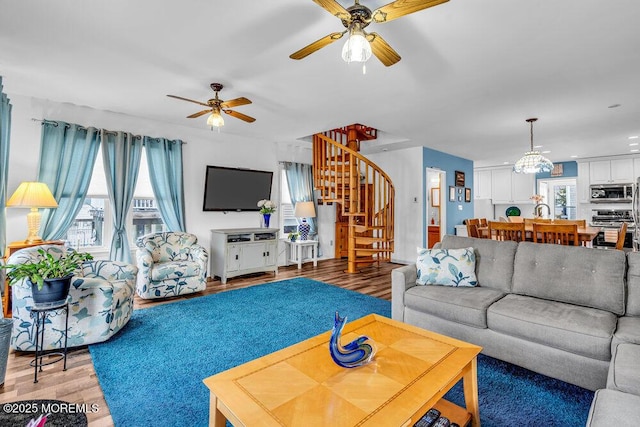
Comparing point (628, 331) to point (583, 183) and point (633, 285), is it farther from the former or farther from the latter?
point (583, 183)

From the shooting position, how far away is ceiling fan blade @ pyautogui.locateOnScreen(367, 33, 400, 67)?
6.38 feet

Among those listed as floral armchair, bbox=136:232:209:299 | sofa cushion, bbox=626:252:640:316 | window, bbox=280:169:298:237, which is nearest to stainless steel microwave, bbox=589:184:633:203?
sofa cushion, bbox=626:252:640:316

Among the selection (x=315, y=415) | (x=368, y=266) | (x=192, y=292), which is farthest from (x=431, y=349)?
(x=368, y=266)

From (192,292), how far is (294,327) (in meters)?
1.84

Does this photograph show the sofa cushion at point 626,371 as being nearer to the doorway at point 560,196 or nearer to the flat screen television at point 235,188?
the flat screen television at point 235,188

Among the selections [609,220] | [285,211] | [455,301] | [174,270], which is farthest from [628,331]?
[609,220]

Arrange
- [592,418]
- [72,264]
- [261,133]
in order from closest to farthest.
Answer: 1. [592,418]
2. [72,264]
3. [261,133]

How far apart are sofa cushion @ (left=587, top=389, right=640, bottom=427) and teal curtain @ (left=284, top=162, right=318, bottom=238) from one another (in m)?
5.46

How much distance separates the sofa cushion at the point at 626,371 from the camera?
130cm

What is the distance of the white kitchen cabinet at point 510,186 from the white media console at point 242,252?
7.01 meters

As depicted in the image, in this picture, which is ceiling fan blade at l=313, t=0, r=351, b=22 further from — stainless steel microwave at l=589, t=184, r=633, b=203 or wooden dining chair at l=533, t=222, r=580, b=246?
stainless steel microwave at l=589, t=184, r=633, b=203

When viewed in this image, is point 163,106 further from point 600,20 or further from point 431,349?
point 600,20

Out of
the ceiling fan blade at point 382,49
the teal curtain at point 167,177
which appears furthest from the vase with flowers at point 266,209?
the ceiling fan blade at point 382,49

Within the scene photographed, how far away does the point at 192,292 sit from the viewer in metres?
4.13
